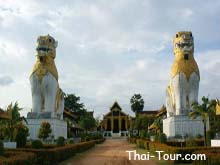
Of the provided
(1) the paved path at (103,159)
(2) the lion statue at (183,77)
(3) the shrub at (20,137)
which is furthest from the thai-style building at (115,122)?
(3) the shrub at (20,137)

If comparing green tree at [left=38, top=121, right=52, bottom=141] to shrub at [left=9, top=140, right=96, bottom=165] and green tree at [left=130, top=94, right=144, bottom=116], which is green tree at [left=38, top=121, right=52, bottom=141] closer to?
shrub at [left=9, top=140, right=96, bottom=165]

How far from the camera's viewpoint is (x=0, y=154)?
18.4 metres

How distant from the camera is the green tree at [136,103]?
3745 inches

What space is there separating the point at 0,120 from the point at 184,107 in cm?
1844

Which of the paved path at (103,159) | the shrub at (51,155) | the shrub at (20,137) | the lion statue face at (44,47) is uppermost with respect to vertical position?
the lion statue face at (44,47)

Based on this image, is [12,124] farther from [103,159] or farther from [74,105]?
[74,105]

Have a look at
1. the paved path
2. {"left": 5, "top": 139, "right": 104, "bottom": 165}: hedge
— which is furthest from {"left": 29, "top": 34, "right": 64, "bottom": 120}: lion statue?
{"left": 5, "top": 139, "right": 104, "bottom": 165}: hedge

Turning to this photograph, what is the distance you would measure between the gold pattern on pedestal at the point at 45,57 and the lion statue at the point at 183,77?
1300cm

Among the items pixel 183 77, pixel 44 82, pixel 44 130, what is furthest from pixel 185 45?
pixel 44 130

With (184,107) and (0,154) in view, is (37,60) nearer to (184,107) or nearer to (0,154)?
(184,107)

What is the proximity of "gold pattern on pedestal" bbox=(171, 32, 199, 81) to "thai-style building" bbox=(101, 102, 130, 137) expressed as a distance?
54340 millimetres

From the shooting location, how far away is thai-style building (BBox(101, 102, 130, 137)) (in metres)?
93.2

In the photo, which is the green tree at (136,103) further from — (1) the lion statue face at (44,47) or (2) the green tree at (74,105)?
(1) the lion statue face at (44,47)

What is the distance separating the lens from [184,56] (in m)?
39.6
